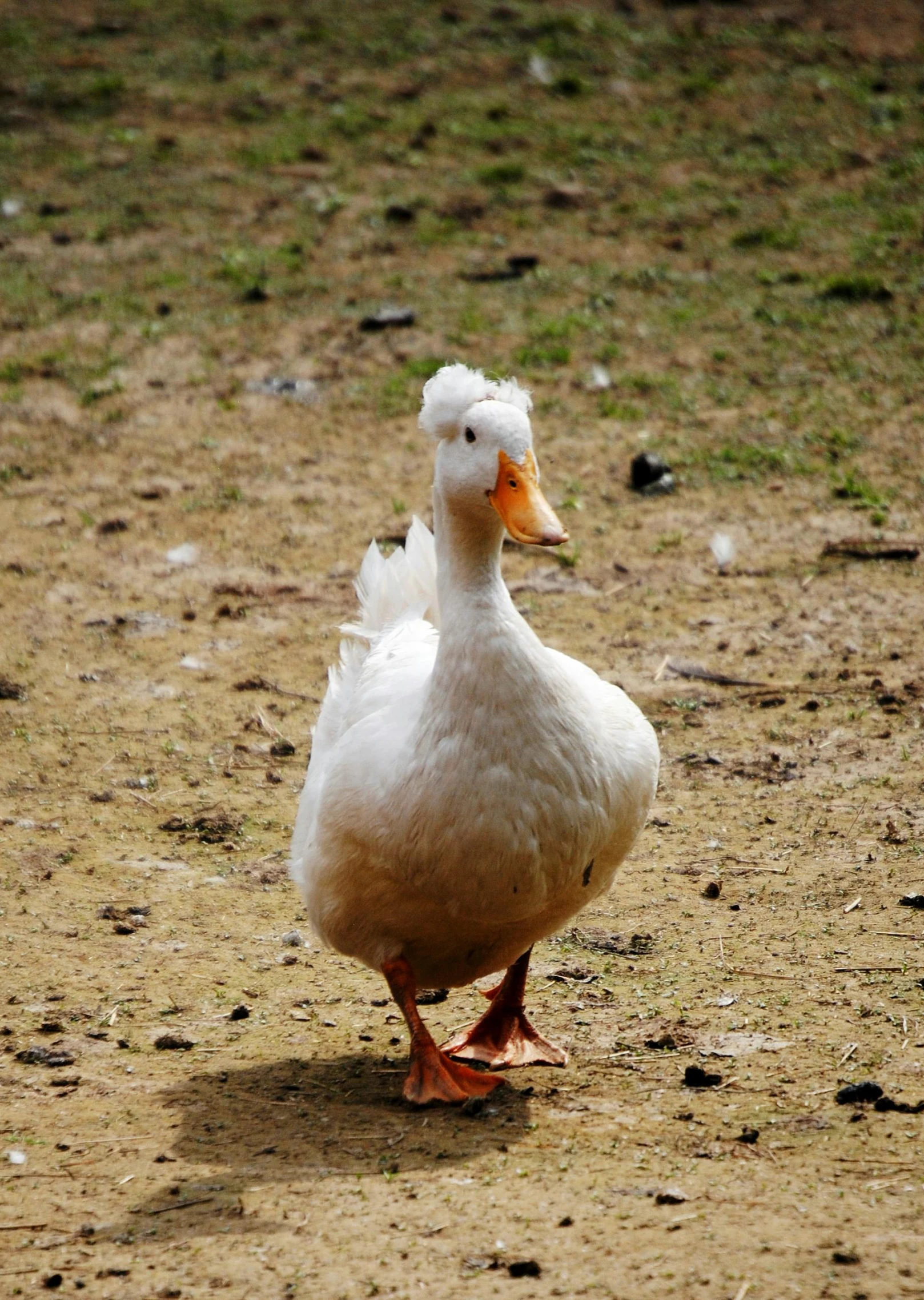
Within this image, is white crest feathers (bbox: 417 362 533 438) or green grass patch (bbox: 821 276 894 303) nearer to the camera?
white crest feathers (bbox: 417 362 533 438)

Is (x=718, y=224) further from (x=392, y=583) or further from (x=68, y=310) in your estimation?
(x=392, y=583)

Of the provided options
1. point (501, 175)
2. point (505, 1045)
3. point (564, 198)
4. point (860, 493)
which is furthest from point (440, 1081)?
point (501, 175)

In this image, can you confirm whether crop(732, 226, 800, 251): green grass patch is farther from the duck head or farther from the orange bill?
the orange bill

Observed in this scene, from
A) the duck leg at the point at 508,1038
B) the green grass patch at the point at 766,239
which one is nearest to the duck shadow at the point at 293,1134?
the duck leg at the point at 508,1038

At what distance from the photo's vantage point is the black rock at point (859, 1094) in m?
4.08

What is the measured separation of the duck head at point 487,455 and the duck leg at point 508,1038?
1391 millimetres

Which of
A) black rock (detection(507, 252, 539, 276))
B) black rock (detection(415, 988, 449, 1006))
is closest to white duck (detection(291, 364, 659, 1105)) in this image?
black rock (detection(415, 988, 449, 1006))

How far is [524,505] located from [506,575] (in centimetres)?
403

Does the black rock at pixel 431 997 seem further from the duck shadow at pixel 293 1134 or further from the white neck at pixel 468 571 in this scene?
the white neck at pixel 468 571

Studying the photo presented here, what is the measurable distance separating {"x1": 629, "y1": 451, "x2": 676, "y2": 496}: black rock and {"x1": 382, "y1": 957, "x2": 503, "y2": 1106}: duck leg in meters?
4.80

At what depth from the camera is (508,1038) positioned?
15.3ft

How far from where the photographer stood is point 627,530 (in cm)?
850

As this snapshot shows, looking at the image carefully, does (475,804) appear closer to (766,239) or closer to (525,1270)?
(525,1270)

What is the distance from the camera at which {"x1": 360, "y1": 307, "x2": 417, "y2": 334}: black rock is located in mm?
10516
